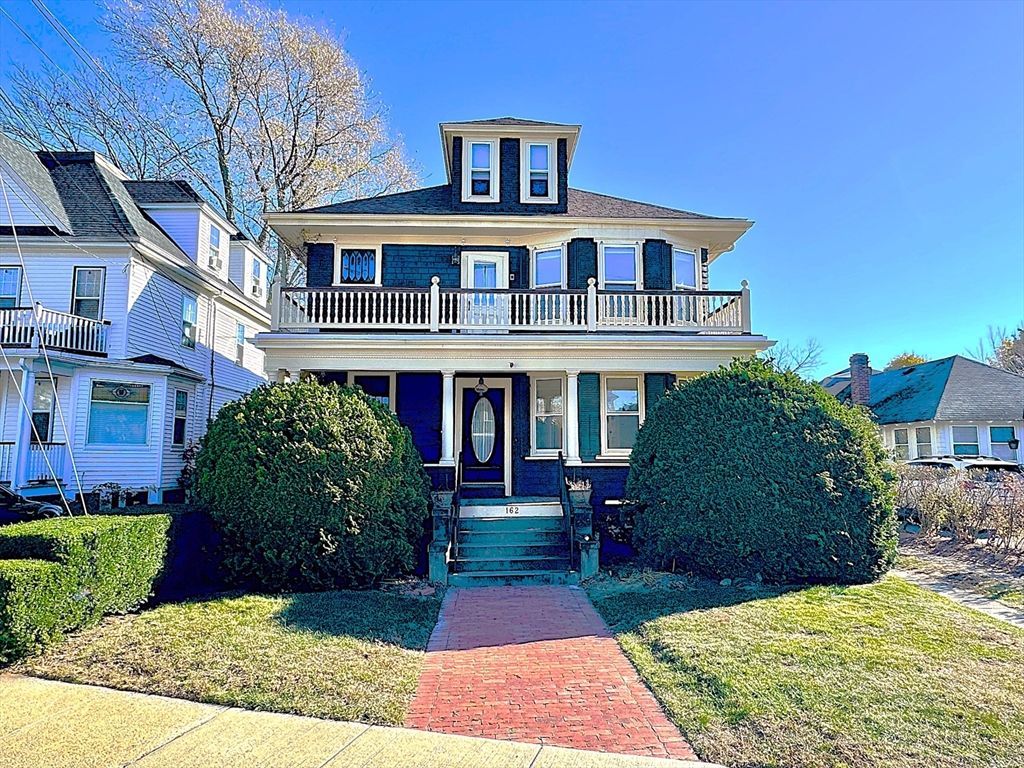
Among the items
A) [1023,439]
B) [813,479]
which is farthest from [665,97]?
[1023,439]

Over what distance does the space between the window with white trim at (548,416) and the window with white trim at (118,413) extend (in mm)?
9943

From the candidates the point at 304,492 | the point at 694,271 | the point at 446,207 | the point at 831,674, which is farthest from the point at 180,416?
the point at 831,674

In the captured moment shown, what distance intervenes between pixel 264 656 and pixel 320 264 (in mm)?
10193

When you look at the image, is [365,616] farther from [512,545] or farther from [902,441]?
[902,441]

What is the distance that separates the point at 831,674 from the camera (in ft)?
17.6

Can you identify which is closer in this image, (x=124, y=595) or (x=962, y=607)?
(x=124, y=595)

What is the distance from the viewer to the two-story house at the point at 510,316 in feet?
40.5

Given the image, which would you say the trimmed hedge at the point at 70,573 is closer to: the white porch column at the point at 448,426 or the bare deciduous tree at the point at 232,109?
the white porch column at the point at 448,426

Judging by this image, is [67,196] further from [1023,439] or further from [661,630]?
[1023,439]

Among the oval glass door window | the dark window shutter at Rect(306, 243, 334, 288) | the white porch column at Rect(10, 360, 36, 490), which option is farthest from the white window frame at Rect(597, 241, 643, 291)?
the white porch column at Rect(10, 360, 36, 490)

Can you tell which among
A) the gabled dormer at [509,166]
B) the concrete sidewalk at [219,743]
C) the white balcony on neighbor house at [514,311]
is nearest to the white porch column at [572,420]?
the white balcony on neighbor house at [514,311]

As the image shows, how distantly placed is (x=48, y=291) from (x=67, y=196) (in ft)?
9.26

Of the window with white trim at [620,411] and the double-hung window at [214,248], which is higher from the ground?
the double-hung window at [214,248]

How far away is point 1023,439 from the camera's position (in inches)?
989
